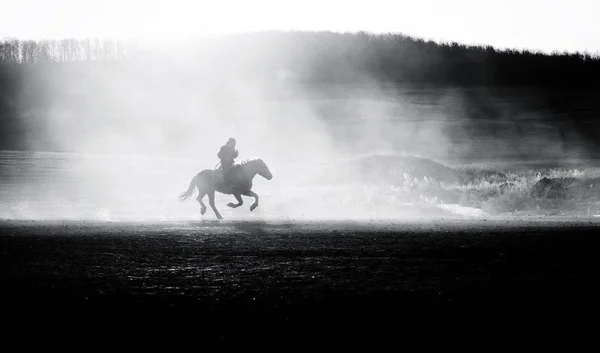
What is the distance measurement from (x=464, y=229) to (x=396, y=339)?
1677cm

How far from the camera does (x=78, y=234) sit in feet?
75.8

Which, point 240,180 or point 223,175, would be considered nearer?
point 240,180

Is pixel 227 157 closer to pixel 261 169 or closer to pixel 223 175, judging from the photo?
pixel 223 175

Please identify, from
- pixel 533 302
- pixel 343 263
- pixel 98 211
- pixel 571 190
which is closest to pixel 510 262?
pixel 343 263

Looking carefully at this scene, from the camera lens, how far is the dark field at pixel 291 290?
27.1ft

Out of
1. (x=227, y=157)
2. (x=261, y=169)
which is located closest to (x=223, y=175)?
(x=227, y=157)

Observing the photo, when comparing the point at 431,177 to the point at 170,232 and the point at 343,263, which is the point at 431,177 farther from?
the point at 343,263

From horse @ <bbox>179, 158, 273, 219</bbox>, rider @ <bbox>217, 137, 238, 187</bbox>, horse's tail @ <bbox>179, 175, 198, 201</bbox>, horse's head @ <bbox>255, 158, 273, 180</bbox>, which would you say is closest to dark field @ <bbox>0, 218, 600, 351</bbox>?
horse @ <bbox>179, 158, 273, 219</bbox>

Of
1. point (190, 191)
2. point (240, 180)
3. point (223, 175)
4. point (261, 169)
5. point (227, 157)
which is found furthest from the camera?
point (190, 191)

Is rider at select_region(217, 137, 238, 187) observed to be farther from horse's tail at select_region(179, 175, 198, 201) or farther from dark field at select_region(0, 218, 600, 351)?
dark field at select_region(0, 218, 600, 351)

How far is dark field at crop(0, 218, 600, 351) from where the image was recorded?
8.27m

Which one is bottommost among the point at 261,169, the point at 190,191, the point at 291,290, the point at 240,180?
the point at 291,290

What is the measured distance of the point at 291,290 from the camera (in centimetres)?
1114

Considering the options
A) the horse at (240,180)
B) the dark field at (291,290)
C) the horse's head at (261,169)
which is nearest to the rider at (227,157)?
the horse at (240,180)
